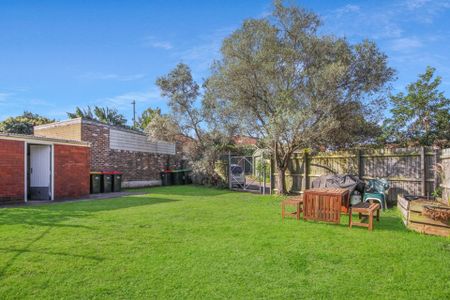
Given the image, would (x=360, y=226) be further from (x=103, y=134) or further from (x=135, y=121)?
(x=135, y=121)

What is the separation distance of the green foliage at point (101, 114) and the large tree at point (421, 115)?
86.6ft

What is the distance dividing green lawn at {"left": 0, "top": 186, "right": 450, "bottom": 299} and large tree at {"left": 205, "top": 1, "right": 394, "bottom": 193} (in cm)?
522

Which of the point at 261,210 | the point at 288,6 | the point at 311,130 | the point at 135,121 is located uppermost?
the point at 288,6

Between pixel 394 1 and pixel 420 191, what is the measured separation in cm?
617

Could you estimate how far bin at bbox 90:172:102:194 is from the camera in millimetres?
13413

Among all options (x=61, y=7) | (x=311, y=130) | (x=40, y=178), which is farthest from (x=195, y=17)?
(x=40, y=178)

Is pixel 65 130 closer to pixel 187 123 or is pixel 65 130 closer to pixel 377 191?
pixel 187 123

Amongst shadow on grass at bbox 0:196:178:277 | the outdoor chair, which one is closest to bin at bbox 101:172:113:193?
shadow on grass at bbox 0:196:178:277

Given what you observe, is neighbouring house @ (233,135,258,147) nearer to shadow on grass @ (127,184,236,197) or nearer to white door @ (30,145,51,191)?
shadow on grass @ (127,184,236,197)

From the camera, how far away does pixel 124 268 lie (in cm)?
367

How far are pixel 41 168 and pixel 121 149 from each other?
5.50 metres

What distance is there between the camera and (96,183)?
44.5ft

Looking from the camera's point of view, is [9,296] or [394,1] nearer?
[9,296]

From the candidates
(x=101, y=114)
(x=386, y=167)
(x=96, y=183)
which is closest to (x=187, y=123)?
(x=96, y=183)
